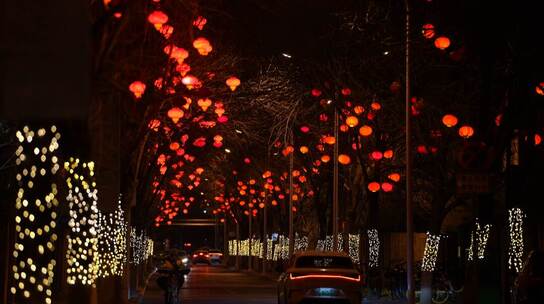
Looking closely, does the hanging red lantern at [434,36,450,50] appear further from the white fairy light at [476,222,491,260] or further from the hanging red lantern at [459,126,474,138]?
the white fairy light at [476,222,491,260]

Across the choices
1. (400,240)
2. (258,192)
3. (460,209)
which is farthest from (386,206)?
(258,192)

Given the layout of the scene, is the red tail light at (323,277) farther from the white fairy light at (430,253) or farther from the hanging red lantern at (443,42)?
the hanging red lantern at (443,42)

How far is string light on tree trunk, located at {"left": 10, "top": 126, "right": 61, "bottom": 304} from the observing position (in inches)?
476

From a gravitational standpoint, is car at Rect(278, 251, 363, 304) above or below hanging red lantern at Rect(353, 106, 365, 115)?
below

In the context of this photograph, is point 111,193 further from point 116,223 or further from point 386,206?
point 386,206

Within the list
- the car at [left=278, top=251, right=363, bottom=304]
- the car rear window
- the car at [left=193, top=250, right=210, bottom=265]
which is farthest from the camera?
the car at [left=193, top=250, right=210, bottom=265]

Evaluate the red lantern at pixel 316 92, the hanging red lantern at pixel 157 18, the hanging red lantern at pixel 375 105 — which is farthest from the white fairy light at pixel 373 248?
the hanging red lantern at pixel 157 18

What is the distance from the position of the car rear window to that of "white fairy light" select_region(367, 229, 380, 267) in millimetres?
12658

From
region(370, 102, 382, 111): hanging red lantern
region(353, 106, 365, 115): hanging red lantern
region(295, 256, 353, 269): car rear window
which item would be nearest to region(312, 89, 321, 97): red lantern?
region(353, 106, 365, 115): hanging red lantern

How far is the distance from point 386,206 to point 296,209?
34.1ft

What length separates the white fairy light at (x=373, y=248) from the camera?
36431 mm

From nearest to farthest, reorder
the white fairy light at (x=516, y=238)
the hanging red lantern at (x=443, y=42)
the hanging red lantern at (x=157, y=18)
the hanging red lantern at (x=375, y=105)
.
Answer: the hanging red lantern at (x=157, y=18) < the hanging red lantern at (x=443, y=42) < the white fairy light at (x=516, y=238) < the hanging red lantern at (x=375, y=105)

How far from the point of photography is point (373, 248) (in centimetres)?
3750

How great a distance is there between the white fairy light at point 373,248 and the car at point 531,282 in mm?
17616
